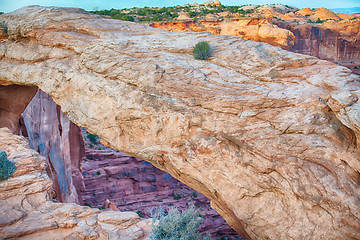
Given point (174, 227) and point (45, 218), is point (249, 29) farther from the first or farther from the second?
point (45, 218)

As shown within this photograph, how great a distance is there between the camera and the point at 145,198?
20234mm

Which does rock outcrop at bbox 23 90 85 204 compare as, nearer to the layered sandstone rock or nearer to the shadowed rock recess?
the shadowed rock recess

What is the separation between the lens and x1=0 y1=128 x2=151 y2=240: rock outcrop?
262 inches

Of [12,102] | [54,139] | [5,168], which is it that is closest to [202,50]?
[5,168]

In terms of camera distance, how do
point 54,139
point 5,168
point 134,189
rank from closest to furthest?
point 5,168 → point 54,139 → point 134,189

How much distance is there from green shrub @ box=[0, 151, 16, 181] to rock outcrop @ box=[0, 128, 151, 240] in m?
0.14

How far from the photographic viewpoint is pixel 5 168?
26.4 ft

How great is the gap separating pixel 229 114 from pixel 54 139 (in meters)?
11.8

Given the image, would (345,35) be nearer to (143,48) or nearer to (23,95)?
(143,48)

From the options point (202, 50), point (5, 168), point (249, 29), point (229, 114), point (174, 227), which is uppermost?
point (249, 29)

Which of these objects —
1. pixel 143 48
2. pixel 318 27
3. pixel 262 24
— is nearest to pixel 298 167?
pixel 143 48

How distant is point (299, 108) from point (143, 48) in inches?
189

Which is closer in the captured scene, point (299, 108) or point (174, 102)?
point (299, 108)

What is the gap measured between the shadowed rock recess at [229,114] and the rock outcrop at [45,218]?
1.88m
